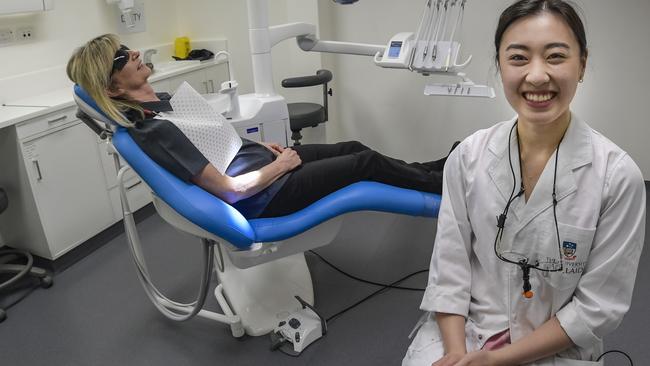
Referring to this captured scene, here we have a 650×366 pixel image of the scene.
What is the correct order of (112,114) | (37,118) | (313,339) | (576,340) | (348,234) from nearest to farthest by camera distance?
(576,340) < (112,114) < (313,339) < (37,118) < (348,234)

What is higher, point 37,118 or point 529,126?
point 529,126

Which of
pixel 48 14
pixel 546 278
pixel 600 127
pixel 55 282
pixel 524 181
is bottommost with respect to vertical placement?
pixel 55 282

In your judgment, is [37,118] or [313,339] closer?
[313,339]

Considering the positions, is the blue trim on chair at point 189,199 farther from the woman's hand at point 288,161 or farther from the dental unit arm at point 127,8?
the dental unit arm at point 127,8

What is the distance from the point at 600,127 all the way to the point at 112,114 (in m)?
2.61

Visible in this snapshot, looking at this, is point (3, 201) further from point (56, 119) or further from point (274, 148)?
point (274, 148)

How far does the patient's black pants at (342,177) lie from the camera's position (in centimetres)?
173

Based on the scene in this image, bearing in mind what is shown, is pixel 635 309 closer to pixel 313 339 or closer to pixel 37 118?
pixel 313 339

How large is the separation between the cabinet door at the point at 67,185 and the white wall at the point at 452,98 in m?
1.60

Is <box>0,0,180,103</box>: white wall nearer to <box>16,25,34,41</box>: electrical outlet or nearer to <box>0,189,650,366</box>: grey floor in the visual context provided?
<box>16,25,34,41</box>: electrical outlet

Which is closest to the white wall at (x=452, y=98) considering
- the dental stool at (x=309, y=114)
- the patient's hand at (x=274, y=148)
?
the dental stool at (x=309, y=114)

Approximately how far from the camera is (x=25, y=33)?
256 centimetres

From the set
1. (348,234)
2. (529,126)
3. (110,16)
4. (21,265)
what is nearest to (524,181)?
(529,126)

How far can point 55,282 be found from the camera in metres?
2.30
